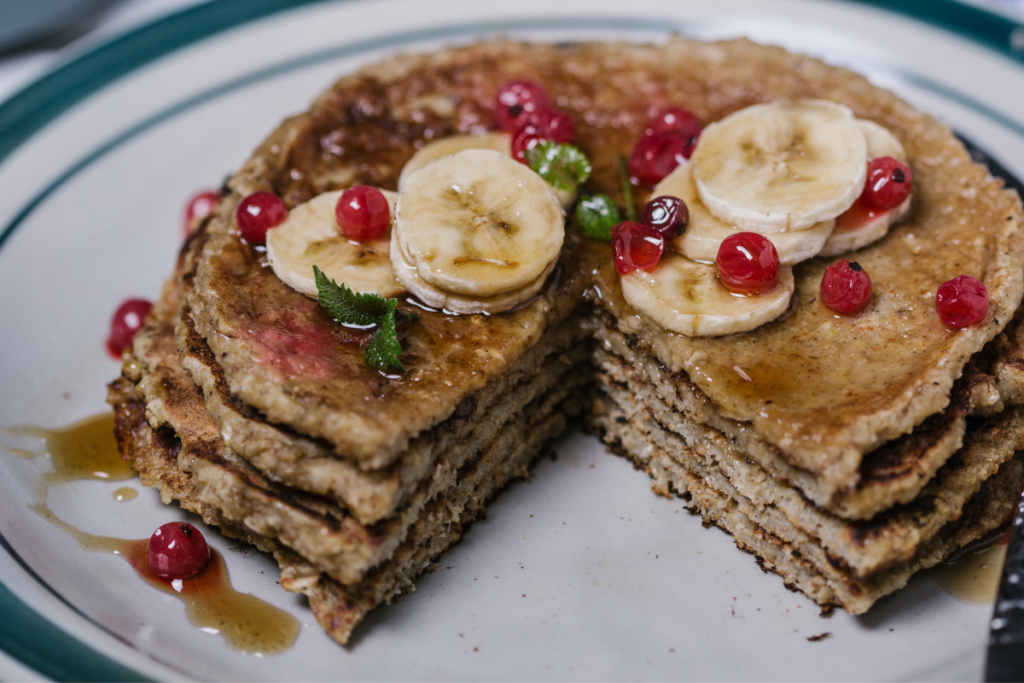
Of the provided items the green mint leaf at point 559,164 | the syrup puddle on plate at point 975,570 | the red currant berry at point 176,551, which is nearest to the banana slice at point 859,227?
the green mint leaf at point 559,164

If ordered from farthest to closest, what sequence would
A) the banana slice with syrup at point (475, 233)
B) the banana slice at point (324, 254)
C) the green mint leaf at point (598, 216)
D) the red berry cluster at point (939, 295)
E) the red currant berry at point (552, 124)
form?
the red currant berry at point (552, 124) → the green mint leaf at point (598, 216) → the banana slice at point (324, 254) → the banana slice with syrup at point (475, 233) → the red berry cluster at point (939, 295)

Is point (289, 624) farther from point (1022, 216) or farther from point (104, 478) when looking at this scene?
point (1022, 216)

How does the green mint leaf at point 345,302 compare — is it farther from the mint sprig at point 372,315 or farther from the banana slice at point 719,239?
the banana slice at point 719,239

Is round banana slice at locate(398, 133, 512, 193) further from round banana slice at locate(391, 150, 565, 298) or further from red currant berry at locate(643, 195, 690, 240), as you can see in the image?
red currant berry at locate(643, 195, 690, 240)

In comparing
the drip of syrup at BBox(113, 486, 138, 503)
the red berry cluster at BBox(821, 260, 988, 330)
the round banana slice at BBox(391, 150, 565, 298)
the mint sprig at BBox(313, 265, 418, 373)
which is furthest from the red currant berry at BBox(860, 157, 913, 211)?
the drip of syrup at BBox(113, 486, 138, 503)

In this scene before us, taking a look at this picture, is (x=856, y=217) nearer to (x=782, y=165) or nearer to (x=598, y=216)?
(x=782, y=165)

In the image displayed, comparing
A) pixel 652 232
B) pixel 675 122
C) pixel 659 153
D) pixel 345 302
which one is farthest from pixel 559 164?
pixel 345 302
